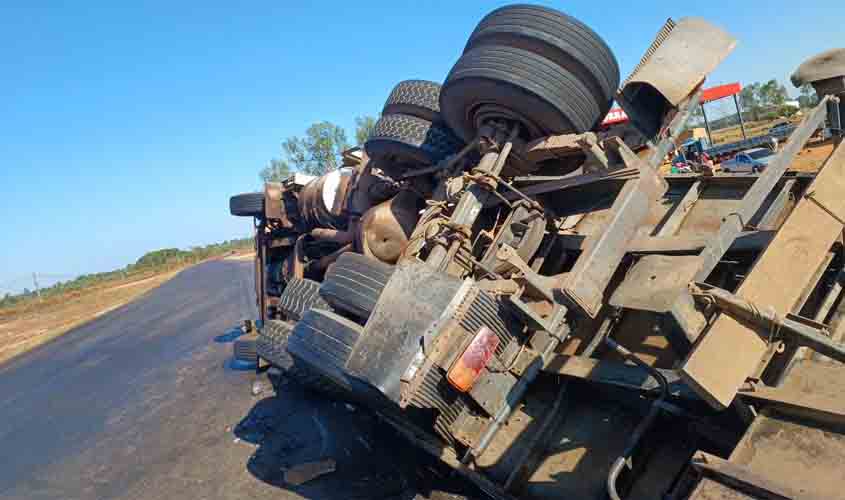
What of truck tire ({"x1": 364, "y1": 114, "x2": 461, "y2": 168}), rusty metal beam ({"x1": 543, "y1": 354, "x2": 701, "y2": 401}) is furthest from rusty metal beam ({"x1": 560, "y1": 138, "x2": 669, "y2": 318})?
truck tire ({"x1": 364, "y1": 114, "x2": 461, "y2": 168})

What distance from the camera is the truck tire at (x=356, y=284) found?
261 centimetres

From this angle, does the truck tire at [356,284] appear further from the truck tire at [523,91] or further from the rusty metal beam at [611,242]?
the truck tire at [523,91]

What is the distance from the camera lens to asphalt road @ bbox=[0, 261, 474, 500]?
10.8 ft

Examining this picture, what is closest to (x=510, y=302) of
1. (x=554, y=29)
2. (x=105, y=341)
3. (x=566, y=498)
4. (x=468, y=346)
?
(x=468, y=346)

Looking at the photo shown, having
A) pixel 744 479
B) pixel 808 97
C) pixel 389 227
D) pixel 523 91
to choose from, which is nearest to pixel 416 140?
pixel 389 227

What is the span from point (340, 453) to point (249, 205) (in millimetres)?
4171

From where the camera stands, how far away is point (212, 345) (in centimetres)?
812

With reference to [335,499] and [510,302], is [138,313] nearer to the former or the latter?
[335,499]

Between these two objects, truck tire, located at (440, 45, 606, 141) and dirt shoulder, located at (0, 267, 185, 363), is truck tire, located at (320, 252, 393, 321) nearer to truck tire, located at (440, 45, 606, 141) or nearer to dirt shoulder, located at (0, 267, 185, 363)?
truck tire, located at (440, 45, 606, 141)

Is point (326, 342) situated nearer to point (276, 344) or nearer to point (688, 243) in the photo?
point (688, 243)

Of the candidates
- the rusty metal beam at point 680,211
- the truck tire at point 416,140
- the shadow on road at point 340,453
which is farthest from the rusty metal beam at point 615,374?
the truck tire at point 416,140

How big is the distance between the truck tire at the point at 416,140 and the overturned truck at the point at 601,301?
24cm

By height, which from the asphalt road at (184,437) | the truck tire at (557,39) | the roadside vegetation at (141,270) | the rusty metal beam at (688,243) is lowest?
the roadside vegetation at (141,270)

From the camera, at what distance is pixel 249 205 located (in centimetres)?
675
